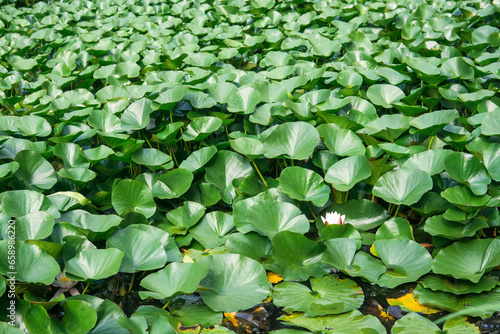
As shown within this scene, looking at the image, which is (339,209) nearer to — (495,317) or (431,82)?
(495,317)

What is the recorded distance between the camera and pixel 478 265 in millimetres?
1617

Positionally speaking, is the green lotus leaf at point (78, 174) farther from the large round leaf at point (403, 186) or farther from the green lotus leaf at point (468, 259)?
the green lotus leaf at point (468, 259)

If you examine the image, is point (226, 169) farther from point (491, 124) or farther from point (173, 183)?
point (491, 124)

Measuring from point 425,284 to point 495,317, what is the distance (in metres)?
0.23

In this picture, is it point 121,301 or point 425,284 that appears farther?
point 121,301

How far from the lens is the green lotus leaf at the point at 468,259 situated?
159 cm

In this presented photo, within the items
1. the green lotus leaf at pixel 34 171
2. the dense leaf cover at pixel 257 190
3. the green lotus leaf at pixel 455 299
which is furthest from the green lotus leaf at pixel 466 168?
the green lotus leaf at pixel 34 171

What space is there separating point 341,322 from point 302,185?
654 mm

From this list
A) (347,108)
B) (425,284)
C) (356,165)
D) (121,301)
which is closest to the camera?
(425,284)

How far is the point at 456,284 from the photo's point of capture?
5.23ft

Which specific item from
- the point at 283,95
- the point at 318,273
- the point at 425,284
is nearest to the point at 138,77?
the point at 283,95

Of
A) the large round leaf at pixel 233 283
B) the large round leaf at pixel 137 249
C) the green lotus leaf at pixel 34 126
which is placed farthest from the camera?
the green lotus leaf at pixel 34 126

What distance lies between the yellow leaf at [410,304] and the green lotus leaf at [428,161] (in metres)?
0.55

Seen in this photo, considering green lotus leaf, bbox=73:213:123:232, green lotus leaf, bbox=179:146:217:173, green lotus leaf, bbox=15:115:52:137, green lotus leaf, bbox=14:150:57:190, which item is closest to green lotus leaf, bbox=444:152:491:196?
green lotus leaf, bbox=179:146:217:173
